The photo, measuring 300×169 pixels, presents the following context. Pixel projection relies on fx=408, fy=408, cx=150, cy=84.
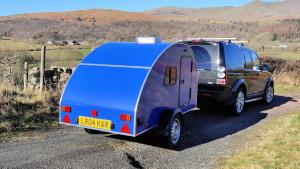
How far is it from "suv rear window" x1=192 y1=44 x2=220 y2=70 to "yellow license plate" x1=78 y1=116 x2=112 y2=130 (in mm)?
4230

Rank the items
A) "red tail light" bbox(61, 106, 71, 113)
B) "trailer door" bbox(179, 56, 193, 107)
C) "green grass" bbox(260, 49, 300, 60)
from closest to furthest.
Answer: "red tail light" bbox(61, 106, 71, 113) < "trailer door" bbox(179, 56, 193, 107) < "green grass" bbox(260, 49, 300, 60)

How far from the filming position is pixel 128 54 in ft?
25.4

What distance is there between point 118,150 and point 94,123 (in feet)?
2.28

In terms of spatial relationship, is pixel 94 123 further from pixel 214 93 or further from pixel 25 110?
pixel 214 93

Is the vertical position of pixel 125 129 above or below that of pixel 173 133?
above

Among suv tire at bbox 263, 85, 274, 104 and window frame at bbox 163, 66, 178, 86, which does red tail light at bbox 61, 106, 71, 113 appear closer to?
window frame at bbox 163, 66, 178, 86

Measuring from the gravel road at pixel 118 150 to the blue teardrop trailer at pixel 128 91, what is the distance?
0.43 metres

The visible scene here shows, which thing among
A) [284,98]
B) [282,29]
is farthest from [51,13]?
[284,98]

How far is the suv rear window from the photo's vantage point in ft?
34.5

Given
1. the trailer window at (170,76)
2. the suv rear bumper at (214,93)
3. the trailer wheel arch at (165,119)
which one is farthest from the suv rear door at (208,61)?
the trailer wheel arch at (165,119)

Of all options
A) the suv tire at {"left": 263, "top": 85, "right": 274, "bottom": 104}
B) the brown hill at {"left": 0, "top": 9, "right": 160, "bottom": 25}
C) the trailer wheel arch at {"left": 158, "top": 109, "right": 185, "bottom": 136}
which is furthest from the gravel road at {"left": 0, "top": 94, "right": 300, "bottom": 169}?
the brown hill at {"left": 0, "top": 9, "right": 160, "bottom": 25}

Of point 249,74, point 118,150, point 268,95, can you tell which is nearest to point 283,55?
point 268,95

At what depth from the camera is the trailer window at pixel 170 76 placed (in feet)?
25.8

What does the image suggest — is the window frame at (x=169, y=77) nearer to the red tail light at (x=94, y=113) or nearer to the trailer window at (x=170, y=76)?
the trailer window at (x=170, y=76)
